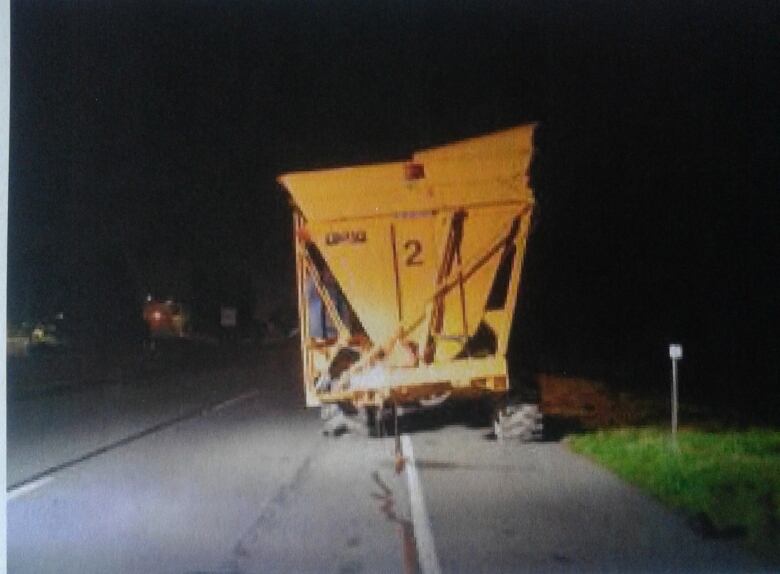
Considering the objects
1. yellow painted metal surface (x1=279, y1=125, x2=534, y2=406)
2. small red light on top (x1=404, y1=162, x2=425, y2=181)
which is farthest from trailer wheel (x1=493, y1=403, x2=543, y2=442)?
small red light on top (x1=404, y1=162, x2=425, y2=181)

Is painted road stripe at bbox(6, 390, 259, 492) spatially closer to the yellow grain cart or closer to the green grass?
the yellow grain cart

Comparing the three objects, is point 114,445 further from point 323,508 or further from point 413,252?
point 323,508

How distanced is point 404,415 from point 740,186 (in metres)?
6.96

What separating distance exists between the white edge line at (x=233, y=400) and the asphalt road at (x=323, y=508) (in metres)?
3.46

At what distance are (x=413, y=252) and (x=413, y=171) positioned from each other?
96cm

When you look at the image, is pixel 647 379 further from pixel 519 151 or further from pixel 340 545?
pixel 340 545

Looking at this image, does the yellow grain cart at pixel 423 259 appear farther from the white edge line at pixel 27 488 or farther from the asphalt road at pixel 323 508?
the white edge line at pixel 27 488

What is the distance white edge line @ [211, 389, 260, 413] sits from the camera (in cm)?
1791

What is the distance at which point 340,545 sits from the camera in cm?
705

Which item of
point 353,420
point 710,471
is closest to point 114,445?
point 353,420

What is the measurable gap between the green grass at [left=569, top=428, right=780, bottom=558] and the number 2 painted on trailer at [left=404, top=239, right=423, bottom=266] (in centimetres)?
280

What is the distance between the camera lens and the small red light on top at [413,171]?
37.9 ft

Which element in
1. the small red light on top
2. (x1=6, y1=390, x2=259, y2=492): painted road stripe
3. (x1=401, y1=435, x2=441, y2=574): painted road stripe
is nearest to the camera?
(x1=401, y1=435, x2=441, y2=574): painted road stripe

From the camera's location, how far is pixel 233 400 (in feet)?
64.2
